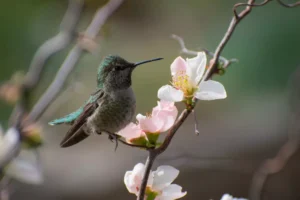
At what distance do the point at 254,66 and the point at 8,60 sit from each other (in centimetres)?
243

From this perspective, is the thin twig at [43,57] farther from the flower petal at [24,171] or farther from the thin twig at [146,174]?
the thin twig at [146,174]

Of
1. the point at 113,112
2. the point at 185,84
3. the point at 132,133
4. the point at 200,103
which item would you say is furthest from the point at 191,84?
the point at 200,103

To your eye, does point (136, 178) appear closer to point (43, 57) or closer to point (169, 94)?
point (169, 94)

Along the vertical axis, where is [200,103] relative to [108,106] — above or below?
below

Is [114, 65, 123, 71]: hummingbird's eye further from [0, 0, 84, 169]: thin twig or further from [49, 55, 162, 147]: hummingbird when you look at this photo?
[0, 0, 84, 169]: thin twig

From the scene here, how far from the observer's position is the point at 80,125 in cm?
112

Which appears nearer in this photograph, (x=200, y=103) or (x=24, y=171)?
(x=24, y=171)

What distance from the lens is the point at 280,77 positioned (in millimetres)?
4395

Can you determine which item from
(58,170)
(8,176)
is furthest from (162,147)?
(58,170)

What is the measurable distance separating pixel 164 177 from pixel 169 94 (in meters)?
0.13

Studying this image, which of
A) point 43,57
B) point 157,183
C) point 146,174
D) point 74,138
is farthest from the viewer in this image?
point 43,57

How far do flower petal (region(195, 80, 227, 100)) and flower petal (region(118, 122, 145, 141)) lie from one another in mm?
118

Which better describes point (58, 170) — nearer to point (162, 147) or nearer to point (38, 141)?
point (38, 141)

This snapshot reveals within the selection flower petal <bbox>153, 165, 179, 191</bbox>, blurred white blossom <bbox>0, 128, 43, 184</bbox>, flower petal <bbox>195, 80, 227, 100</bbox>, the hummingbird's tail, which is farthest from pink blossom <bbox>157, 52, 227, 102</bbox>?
blurred white blossom <bbox>0, 128, 43, 184</bbox>
